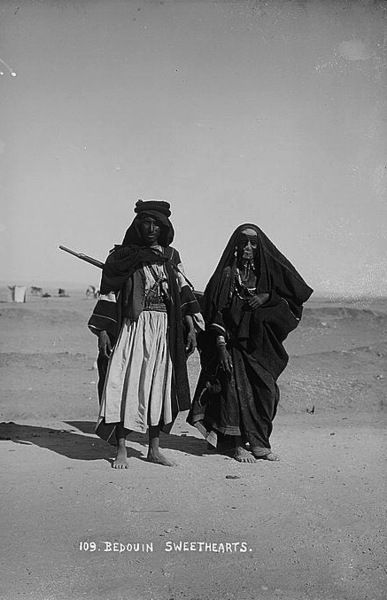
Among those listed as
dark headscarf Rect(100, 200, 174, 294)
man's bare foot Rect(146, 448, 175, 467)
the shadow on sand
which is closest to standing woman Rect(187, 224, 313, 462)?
the shadow on sand

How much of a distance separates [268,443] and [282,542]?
155 cm

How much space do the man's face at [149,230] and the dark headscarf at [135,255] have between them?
3cm

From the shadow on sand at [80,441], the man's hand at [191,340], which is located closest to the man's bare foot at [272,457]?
the shadow on sand at [80,441]

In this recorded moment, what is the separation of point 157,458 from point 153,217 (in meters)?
1.77

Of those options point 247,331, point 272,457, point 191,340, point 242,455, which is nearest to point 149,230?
point 191,340

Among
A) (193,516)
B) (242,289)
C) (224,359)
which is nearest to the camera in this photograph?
(193,516)

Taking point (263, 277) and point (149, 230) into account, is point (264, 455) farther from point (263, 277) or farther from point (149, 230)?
point (149, 230)

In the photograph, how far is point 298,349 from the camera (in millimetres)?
12273

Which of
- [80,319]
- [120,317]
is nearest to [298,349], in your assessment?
[80,319]

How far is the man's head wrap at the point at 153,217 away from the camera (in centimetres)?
491

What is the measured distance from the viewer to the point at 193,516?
416 centimetres

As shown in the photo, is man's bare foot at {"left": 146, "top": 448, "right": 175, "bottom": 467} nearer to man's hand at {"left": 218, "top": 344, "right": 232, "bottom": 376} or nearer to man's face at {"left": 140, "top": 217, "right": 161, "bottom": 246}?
man's hand at {"left": 218, "top": 344, "right": 232, "bottom": 376}

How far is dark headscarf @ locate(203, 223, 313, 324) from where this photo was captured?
5305mm

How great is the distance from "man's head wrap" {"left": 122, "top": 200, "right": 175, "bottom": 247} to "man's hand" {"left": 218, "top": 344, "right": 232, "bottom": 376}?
3.02ft
